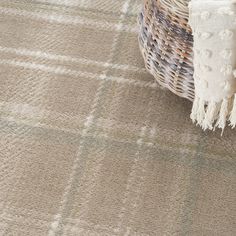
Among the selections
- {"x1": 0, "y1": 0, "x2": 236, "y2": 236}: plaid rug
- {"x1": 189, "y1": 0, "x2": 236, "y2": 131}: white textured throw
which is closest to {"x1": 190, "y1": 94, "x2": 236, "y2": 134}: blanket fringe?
{"x1": 189, "y1": 0, "x2": 236, "y2": 131}: white textured throw

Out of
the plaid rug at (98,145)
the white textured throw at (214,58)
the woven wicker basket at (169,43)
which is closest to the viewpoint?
the white textured throw at (214,58)

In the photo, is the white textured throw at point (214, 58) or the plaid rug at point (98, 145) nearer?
the white textured throw at point (214, 58)

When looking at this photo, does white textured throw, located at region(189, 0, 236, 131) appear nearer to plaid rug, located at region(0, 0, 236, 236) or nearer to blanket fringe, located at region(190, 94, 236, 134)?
blanket fringe, located at region(190, 94, 236, 134)

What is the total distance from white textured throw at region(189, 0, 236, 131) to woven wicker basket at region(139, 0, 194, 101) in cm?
6

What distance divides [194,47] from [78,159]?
16.6 inches

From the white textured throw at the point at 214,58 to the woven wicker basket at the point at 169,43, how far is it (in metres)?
0.06

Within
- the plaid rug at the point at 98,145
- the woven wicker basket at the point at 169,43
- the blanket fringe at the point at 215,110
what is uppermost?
the woven wicker basket at the point at 169,43

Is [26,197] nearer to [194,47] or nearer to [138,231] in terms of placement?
[138,231]

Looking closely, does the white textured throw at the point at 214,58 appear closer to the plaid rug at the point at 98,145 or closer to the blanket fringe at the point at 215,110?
the blanket fringe at the point at 215,110

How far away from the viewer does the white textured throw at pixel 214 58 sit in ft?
2.94

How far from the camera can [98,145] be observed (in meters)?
1.24

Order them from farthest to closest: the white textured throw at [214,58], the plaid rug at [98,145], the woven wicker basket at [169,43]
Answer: the plaid rug at [98,145]
the woven wicker basket at [169,43]
the white textured throw at [214,58]

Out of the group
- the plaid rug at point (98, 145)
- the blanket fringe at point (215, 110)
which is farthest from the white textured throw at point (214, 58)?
the plaid rug at point (98, 145)

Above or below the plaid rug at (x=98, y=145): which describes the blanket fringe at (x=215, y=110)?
above
